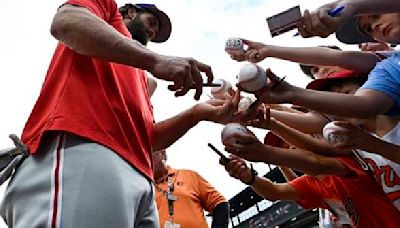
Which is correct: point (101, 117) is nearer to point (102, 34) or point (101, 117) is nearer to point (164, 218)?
point (102, 34)

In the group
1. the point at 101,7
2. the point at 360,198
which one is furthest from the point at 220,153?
the point at 101,7

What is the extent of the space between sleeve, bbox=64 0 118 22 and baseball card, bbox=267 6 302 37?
2.12 feet

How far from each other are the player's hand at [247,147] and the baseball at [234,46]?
382 mm

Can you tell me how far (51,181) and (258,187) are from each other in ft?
4.97

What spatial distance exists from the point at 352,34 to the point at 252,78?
2.37ft

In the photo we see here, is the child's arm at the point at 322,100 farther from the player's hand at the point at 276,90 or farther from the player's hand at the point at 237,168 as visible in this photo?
the player's hand at the point at 237,168

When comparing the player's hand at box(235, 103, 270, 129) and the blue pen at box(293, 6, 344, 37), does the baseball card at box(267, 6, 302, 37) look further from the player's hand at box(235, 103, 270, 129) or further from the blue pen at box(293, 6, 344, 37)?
the player's hand at box(235, 103, 270, 129)

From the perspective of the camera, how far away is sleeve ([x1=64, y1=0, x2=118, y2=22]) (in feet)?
4.98

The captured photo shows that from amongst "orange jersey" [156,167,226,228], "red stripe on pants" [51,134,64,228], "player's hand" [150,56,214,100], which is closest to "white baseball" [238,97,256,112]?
"player's hand" [150,56,214,100]

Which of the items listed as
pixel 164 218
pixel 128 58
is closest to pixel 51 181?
pixel 128 58

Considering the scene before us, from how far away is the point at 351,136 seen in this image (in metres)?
1.79

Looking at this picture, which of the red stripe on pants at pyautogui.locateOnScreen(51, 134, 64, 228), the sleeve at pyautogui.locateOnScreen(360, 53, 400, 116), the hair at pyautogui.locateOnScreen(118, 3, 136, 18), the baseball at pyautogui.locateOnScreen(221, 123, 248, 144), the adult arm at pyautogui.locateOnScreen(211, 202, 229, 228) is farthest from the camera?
the adult arm at pyautogui.locateOnScreen(211, 202, 229, 228)

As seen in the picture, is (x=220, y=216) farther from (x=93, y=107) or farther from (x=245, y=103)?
(x=93, y=107)

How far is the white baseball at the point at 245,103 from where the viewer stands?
6.41 ft
